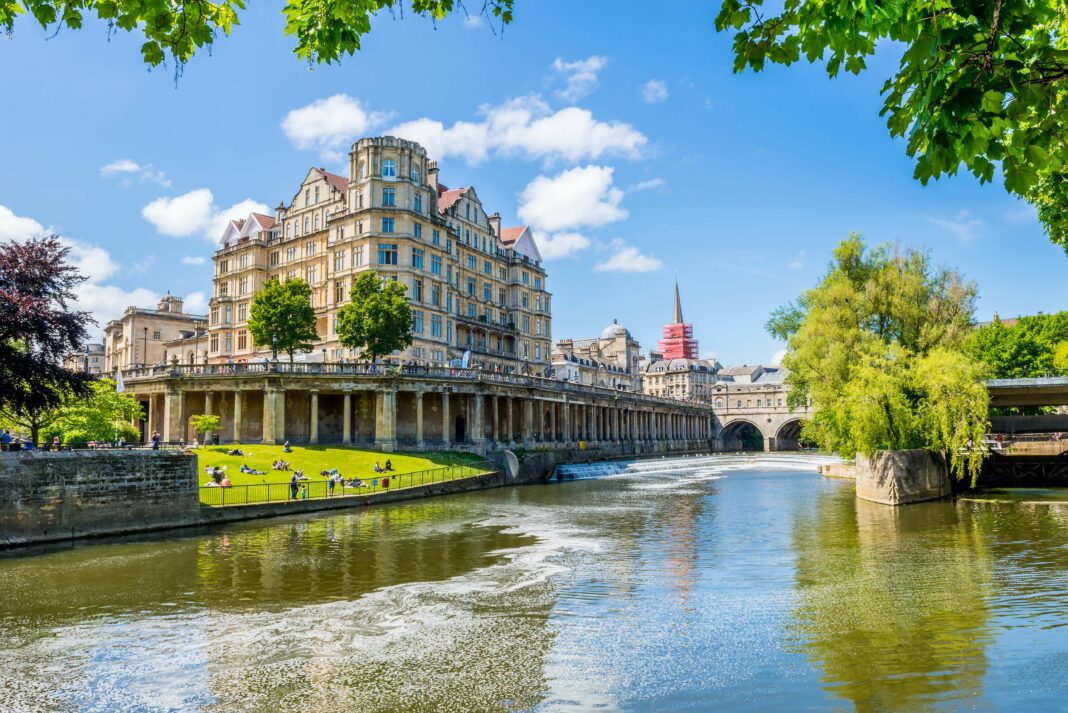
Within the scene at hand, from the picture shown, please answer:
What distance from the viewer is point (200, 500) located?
33656 mm

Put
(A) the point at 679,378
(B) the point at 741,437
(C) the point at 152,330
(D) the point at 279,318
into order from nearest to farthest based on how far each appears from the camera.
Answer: (D) the point at 279,318 < (C) the point at 152,330 < (B) the point at 741,437 < (A) the point at 679,378

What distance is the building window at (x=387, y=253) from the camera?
7244cm

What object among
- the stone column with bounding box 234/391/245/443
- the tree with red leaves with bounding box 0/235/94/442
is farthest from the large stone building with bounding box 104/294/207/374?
the tree with red leaves with bounding box 0/235/94/442

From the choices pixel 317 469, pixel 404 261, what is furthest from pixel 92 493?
pixel 404 261

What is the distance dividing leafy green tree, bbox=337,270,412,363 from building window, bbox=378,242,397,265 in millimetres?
10399

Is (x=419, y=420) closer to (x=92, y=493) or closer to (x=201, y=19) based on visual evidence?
(x=92, y=493)

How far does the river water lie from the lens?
11.3 metres

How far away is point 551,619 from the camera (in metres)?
15.7

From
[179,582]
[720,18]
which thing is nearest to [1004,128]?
[720,18]

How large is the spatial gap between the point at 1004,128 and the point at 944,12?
1.02 metres

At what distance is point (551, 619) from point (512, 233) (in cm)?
9142

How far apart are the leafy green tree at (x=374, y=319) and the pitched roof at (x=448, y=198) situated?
85.1ft

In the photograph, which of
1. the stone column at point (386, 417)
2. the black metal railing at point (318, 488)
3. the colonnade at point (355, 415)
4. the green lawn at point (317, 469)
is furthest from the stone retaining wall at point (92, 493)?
the stone column at point (386, 417)

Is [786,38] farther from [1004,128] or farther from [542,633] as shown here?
[542,633]
